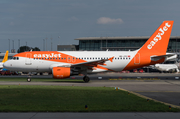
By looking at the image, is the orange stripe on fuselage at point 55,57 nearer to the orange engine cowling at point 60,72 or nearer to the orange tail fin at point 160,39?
the orange engine cowling at point 60,72

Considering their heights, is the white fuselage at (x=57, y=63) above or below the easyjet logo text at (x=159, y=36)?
below

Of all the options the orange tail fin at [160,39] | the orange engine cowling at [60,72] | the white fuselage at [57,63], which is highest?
the orange tail fin at [160,39]

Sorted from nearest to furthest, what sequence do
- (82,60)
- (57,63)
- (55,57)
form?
(57,63)
(55,57)
(82,60)

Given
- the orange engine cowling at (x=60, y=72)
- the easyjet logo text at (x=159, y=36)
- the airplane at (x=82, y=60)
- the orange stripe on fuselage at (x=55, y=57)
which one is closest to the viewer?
the orange engine cowling at (x=60, y=72)

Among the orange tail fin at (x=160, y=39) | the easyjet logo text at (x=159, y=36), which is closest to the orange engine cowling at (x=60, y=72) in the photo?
the orange tail fin at (x=160, y=39)

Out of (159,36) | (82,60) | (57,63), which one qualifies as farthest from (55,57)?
(159,36)

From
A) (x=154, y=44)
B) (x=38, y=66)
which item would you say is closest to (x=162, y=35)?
(x=154, y=44)

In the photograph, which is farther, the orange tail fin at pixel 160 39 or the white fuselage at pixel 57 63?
the orange tail fin at pixel 160 39

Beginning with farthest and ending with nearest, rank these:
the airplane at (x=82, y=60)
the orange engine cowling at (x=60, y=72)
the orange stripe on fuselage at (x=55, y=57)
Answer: the orange stripe on fuselage at (x=55, y=57), the airplane at (x=82, y=60), the orange engine cowling at (x=60, y=72)

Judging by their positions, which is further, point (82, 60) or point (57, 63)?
point (82, 60)

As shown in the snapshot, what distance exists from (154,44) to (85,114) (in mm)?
24677

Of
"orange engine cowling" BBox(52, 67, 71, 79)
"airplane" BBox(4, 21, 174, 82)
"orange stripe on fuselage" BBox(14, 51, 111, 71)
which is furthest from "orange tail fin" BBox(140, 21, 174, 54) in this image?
"orange engine cowling" BBox(52, 67, 71, 79)

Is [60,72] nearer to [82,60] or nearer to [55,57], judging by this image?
[55,57]

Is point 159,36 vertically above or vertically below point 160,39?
above
